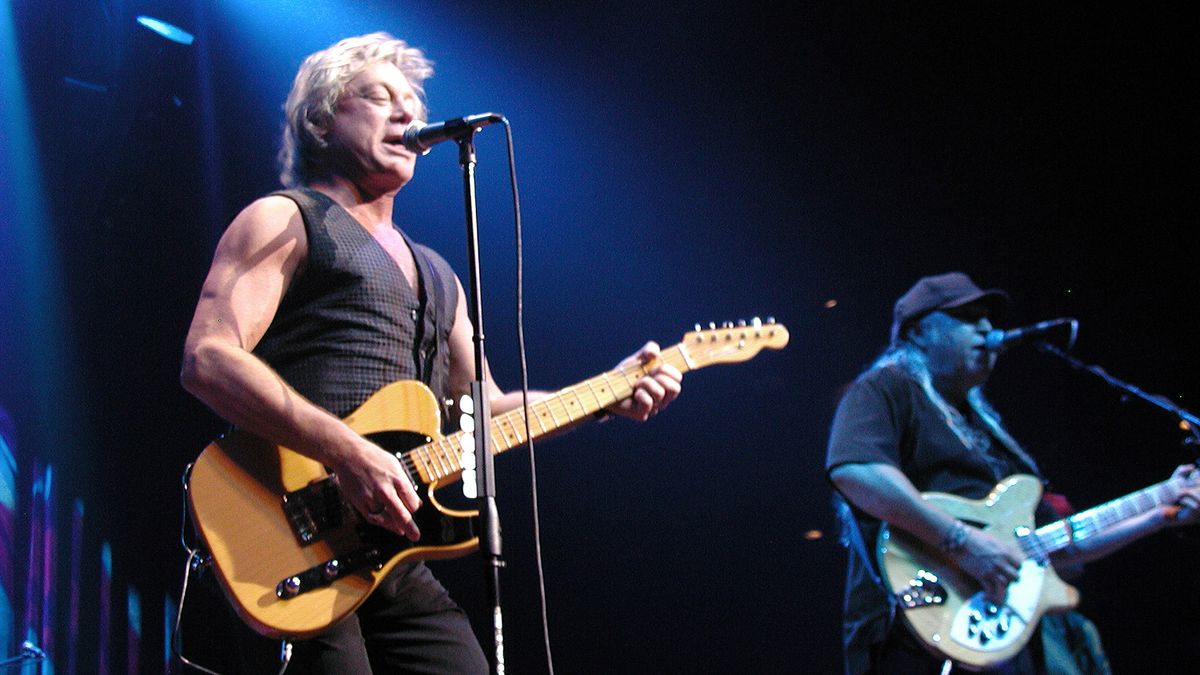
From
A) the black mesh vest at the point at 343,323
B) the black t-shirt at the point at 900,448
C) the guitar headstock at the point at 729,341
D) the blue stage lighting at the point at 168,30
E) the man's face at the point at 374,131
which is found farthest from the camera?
the blue stage lighting at the point at 168,30

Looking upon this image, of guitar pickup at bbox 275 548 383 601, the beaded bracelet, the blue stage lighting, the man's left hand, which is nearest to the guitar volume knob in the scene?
guitar pickup at bbox 275 548 383 601

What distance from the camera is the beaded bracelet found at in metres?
3.70

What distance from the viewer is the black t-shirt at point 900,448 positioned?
3.86 metres

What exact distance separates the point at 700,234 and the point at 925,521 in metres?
2.28

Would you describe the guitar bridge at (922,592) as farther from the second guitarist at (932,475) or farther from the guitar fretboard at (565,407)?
the guitar fretboard at (565,407)

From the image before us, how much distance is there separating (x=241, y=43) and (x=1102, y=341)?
16.0ft

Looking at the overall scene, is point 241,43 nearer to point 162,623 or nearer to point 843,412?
point 162,623

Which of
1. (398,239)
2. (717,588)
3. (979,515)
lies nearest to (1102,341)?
(979,515)

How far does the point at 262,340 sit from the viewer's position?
95.3 inches

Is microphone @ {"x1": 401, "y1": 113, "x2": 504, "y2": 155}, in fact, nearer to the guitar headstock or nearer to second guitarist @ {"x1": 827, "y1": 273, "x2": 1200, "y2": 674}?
the guitar headstock

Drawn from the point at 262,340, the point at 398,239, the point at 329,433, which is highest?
the point at 398,239

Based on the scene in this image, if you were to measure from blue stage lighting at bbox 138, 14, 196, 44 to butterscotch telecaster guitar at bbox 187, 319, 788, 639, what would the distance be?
3.26m

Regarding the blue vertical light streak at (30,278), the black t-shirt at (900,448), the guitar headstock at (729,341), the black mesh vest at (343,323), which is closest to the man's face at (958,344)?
the black t-shirt at (900,448)

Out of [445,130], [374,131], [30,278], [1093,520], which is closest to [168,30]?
[30,278]
